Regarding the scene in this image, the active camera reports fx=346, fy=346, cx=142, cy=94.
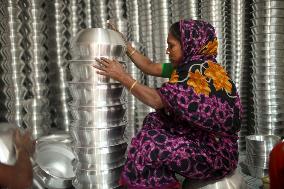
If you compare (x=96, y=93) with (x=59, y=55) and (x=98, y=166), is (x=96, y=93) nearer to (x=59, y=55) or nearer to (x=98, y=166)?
(x=98, y=166)

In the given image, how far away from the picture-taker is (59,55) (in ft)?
11.7

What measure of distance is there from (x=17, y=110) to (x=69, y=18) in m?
1.07

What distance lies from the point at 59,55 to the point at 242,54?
1816mm

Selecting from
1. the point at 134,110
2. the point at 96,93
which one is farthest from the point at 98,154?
the point at 134,110

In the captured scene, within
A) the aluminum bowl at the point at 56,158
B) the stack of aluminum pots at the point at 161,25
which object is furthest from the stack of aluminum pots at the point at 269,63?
the aluminum bowl at the point at 56,158

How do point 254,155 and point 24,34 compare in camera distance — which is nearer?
point 254,155

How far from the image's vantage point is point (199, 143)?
197cm

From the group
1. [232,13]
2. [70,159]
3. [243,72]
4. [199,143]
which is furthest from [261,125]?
[70,159]

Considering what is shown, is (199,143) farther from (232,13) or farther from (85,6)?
(85,6)

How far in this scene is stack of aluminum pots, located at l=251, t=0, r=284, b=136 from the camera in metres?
2.92

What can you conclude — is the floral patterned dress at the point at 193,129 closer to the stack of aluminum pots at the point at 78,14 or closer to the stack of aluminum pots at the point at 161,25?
the stack of aluminum pots at the point at 161,25

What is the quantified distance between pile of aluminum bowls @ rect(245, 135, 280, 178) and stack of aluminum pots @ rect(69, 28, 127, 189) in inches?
47.7

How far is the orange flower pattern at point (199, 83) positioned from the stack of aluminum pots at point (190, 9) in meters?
1.31

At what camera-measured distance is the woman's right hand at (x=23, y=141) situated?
1.49 meters
